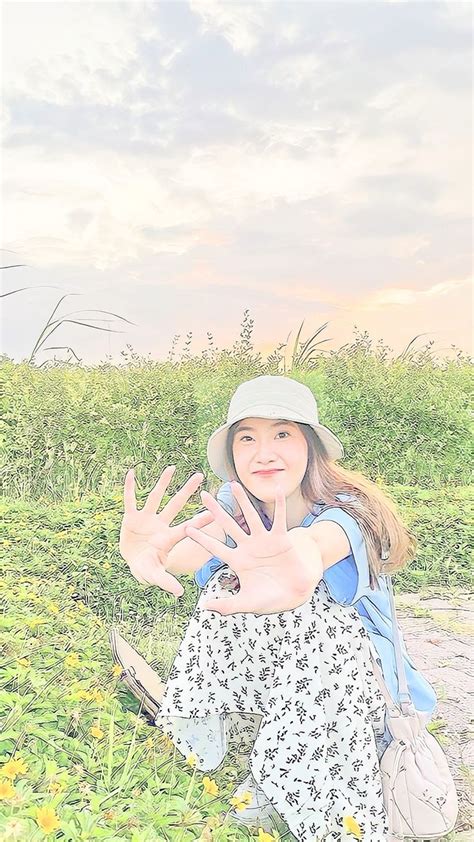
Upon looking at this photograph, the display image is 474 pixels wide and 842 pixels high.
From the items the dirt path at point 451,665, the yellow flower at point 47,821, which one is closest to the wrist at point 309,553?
the yellow flower at point 47,821

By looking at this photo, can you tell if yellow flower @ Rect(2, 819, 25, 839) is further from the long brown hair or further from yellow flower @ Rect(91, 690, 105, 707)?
the long brown hair

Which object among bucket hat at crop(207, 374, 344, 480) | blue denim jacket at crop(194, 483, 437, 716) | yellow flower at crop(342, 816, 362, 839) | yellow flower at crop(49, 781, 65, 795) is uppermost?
bucket hat at crop(207, 374, 344, 480)

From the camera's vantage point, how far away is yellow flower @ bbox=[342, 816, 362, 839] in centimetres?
148

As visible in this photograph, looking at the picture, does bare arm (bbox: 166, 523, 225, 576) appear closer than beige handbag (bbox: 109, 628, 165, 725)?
Yes

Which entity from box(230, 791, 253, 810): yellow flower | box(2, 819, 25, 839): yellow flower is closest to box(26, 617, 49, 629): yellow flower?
box(230, 791, 253, 810): yellow flower

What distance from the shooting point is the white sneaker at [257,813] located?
1.58m

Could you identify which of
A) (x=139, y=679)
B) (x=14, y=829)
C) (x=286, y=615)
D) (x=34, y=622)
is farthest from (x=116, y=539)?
(x=14, y=829)

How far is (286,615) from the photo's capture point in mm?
1520

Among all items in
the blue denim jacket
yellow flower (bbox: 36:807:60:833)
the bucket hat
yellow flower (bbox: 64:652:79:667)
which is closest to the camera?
yellow flower (bbox: 36:807:60:833)

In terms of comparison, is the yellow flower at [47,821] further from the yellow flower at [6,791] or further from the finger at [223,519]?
the finger at [223,519]

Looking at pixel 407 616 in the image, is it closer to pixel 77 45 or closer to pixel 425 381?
pixel 425 381

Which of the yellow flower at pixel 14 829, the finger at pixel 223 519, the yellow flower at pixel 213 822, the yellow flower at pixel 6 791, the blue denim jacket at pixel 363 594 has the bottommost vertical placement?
the yellow flower at pixel 213 822

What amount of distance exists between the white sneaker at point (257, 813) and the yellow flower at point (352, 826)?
0.52ft

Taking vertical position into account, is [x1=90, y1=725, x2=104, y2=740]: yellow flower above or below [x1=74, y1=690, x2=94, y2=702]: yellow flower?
below
